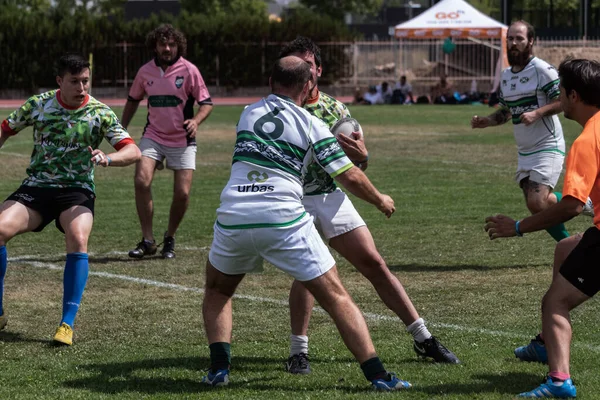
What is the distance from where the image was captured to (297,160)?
6094mm

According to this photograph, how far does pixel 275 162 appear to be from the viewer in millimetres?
6039

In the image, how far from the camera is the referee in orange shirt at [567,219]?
5.64 metres

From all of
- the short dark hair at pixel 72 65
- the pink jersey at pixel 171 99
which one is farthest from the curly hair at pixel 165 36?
the short dark hair at pixel 72 65

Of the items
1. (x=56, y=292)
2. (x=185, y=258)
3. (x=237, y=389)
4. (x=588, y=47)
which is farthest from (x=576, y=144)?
(x=588, y=47)

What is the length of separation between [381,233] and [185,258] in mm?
2546

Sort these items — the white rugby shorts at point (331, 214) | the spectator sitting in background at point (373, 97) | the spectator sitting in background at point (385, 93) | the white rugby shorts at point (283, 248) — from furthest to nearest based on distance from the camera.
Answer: the spectator sitting in background at point (385, 93) < the spectator sitting in background at point (373, 97) < the white rugby shorts at point (331, 214) < the white rugby shorts at point (283, 248)

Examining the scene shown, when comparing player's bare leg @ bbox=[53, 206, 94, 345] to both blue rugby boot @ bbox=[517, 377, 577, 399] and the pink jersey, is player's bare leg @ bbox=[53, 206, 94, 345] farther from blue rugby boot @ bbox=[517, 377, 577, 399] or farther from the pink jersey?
the pink jersey

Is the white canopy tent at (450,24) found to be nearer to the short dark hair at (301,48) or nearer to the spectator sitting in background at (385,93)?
the spectator sitting in background at (385,93)

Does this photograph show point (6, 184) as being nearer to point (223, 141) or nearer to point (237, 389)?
point (223, 141)

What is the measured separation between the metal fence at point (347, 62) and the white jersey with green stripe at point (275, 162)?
41.0 metres

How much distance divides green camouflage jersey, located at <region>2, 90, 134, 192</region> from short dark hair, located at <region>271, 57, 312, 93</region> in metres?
2.26

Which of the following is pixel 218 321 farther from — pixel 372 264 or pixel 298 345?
pixel 372 264

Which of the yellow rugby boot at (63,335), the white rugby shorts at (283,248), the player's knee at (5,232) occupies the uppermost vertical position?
the white rugby shorts at (283,248)

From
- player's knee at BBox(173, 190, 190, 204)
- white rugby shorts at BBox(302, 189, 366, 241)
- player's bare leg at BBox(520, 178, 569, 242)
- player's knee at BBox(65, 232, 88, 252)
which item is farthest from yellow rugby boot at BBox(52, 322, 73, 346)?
player's bare leg at BBox(520, 178, 569, 242)
